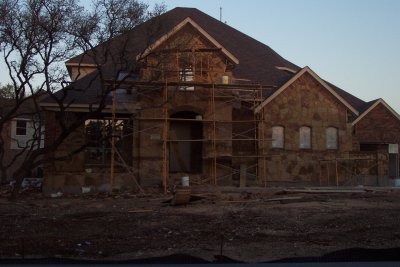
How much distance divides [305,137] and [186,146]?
671 cm

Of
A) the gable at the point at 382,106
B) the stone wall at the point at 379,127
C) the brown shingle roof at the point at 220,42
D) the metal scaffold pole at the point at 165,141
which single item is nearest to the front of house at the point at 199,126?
the metal scaffold pole at the point at 165,141

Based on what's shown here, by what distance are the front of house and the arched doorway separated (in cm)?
5

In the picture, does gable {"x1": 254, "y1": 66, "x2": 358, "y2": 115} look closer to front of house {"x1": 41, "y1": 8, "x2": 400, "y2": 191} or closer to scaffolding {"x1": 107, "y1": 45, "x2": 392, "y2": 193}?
front of house {"x1": 41, "y1": 8, "x2": 400, "y2": 191}

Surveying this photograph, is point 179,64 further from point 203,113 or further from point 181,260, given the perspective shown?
point 181,260

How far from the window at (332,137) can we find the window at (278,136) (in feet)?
8.94

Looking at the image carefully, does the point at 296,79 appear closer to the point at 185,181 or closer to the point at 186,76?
the point at 186,76

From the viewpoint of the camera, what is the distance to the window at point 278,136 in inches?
1148

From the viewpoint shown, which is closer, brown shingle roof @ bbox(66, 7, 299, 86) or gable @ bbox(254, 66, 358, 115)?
gable @ bbox(254, 66, 358, 115)

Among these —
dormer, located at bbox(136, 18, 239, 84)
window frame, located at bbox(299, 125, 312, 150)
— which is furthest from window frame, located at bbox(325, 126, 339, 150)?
dormer, located at bbox(136, 18, 239, 84)

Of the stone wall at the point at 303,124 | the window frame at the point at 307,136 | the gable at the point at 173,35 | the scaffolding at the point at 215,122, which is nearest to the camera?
the gable at the point at 173,35

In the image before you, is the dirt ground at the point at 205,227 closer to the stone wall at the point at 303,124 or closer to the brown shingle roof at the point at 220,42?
the brown shingle roof at the point at 220,42

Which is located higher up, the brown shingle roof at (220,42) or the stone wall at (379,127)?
the brown shingle roof at (220,42)

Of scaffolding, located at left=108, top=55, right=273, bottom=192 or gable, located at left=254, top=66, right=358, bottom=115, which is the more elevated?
gable, located at left=254, top=66, right=358, bottom=115

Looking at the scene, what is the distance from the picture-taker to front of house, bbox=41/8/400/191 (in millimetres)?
25281
